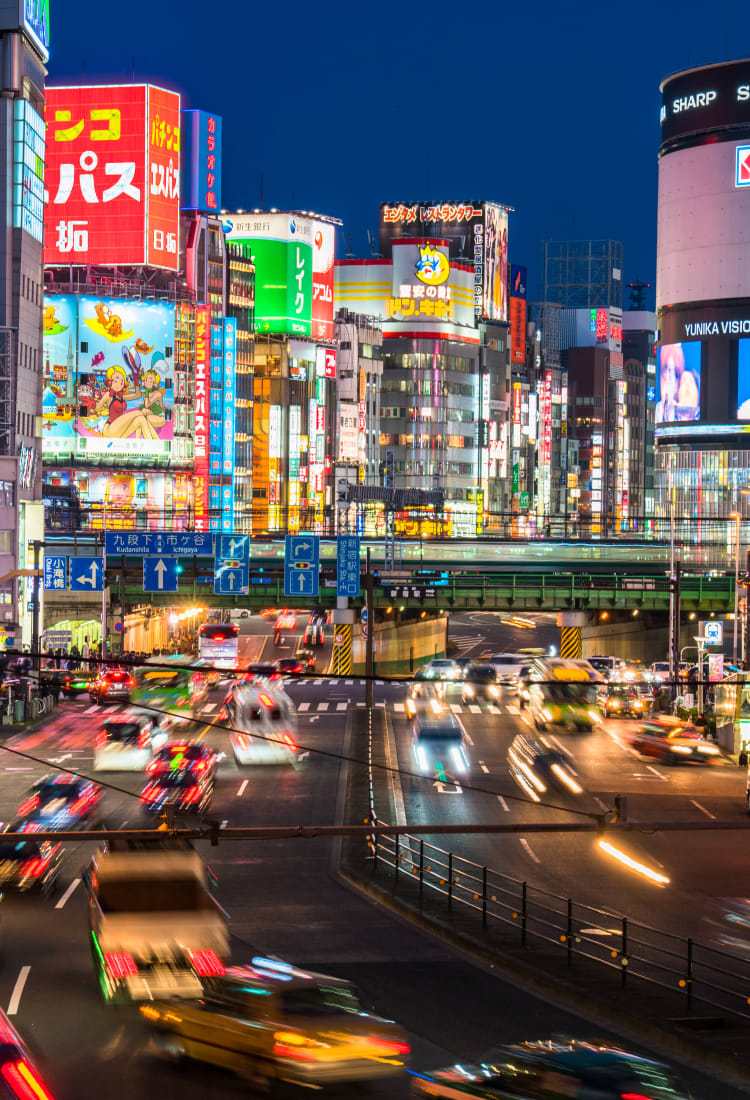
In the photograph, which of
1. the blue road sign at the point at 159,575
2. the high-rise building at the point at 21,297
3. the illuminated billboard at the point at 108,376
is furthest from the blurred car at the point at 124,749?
the illuminated billboard at the point at 108,376

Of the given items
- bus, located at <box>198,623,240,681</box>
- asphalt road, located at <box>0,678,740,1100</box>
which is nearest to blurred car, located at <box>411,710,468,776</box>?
asphalt road, located at <box>0,678,740,1100</box>

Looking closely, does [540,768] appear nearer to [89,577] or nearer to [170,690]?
[89,577]

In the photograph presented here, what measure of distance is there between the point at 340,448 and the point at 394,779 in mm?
119424

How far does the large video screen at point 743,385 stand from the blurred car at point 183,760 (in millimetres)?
73971

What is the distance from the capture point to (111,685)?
72375mm

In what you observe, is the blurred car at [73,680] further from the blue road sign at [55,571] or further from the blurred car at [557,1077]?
the blurred car at [557,1077]

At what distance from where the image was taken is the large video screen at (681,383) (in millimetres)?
112688

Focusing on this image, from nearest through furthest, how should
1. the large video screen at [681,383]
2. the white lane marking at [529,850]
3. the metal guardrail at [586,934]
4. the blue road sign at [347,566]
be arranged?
the metal guardrail at [586,934] < the white lane marking at [529,850] < the blue road sign at [347,566] < the large video screen at [681,383]

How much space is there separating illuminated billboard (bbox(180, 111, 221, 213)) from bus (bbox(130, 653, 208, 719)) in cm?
6363

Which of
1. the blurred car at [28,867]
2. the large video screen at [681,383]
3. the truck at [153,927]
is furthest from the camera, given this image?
the large video screen at [681,383]

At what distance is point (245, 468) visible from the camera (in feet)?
490

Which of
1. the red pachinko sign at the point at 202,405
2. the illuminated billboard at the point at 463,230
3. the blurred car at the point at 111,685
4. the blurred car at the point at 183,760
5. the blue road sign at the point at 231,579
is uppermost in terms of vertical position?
the illuminated billboard at the point at 463,230

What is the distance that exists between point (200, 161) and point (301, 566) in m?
72.8

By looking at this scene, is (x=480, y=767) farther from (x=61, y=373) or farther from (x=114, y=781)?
(x=61, y=373)
